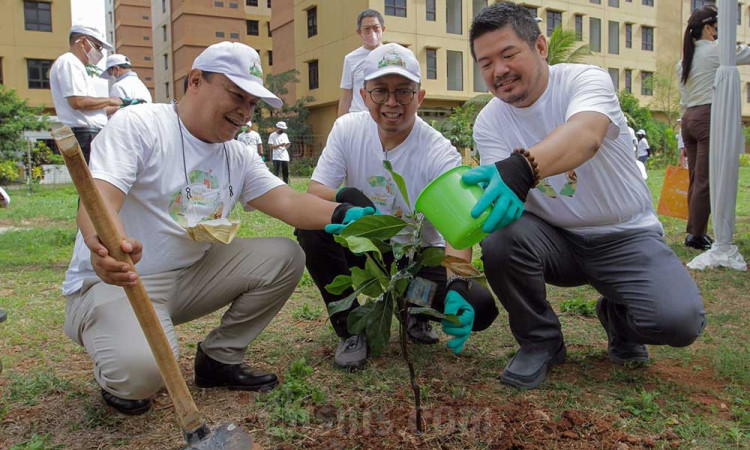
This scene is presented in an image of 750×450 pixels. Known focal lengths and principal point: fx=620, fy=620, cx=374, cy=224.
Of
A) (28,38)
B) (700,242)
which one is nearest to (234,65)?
(700,242)

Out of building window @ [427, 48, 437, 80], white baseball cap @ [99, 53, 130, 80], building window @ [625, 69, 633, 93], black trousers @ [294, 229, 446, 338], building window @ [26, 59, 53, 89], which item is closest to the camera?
black trousers @ [294, 229, 446, 338]

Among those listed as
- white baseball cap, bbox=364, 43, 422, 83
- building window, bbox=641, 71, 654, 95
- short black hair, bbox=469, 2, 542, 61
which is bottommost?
white baseball cap, bbox=364, 43, 422, 83

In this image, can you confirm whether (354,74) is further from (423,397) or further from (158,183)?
(423,397)

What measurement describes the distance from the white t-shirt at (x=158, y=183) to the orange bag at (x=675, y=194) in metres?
4.88

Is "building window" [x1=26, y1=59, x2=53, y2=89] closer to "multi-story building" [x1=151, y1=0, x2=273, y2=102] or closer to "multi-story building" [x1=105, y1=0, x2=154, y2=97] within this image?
"multi-story building" [x1=151, y1=0, x2=273, y2=102]

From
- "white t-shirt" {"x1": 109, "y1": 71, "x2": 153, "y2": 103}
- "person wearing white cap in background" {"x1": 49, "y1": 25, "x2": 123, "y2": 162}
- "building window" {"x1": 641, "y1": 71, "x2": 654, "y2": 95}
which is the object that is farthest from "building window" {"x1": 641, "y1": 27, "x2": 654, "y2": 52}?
"person wearing white cap in background" {"x1": 49, "y1": 25, "x2": 123, "y2": 162}

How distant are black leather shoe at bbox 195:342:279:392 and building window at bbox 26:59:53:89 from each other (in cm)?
2784

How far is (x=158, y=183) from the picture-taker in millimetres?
2400

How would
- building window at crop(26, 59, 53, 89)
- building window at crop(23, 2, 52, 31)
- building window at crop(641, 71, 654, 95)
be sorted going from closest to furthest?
building window at crop(23, 2, 52, 31)
building window at crop(26, 59, 53, 89)
building window at crop(641, 71, 654, 95)

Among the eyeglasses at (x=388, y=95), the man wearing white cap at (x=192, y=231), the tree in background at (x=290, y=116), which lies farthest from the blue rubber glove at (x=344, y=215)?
the tree in background at (x=290, y=116)

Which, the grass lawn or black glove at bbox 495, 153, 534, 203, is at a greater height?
black glove at bbox 495, 153, 534, 203

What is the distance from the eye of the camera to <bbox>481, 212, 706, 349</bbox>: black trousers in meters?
2.48

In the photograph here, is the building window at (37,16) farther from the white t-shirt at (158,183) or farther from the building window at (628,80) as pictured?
the white t-shirt at (158,183)

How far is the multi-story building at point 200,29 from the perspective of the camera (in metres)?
37.8
